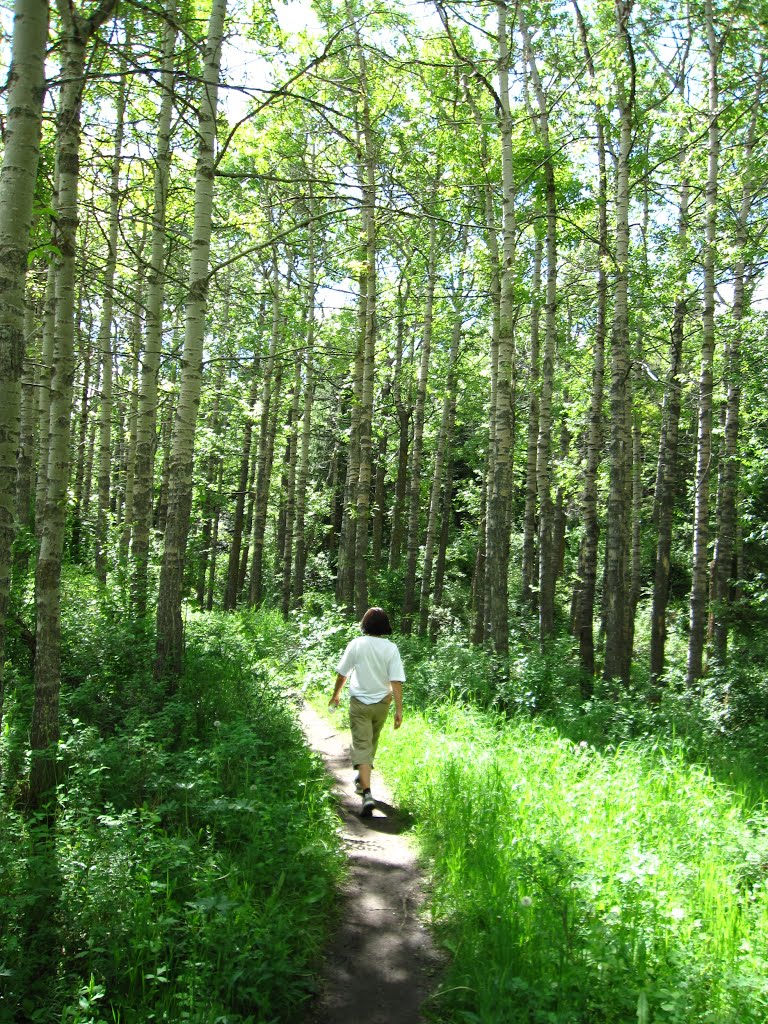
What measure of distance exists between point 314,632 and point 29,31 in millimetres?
12012

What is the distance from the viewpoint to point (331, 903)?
14.4 ft

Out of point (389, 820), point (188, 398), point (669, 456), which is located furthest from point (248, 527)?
point (389, 820)

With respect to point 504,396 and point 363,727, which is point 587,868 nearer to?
point 363,727

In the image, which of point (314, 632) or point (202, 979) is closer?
point (202, 979)

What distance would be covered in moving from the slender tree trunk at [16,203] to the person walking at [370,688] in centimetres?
365

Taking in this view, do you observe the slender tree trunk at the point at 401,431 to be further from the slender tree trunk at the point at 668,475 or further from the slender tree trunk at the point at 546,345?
the slender tree trunk at the point at 668,475

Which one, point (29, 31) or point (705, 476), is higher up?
point (29, 31)

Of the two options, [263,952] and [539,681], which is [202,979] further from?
[539,681]

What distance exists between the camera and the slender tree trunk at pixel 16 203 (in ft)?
11.2

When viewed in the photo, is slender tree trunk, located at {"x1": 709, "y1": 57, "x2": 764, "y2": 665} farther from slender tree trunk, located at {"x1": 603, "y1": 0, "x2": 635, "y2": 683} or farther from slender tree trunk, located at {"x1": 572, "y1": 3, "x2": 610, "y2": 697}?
slender tree trunk, located at {"x1": 603, "y1": 0, "x2": 635, "y2": 683}

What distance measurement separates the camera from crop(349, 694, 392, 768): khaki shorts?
6.46 metres

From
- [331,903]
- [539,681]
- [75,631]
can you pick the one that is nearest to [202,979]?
[331,903]

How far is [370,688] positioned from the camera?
6566mm

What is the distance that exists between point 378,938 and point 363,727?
241 centimetres
